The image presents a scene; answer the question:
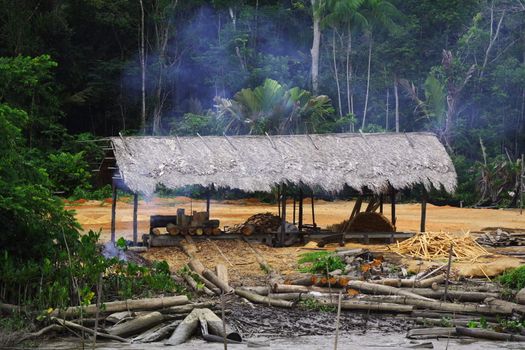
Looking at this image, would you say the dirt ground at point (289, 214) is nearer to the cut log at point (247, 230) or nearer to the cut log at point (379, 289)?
the cut log at point (247, 230)

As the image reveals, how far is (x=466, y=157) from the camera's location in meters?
34.5

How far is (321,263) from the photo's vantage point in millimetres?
14570

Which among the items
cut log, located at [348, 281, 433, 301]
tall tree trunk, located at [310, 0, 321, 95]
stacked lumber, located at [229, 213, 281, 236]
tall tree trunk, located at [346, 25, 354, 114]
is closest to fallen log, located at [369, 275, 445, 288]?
cut log, located at [348, 281, 433, 301]

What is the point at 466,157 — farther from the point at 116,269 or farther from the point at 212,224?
the point at 116,269

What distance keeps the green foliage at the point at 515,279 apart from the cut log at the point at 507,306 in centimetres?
142

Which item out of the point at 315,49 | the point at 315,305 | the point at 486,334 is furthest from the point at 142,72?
the point at 486,334

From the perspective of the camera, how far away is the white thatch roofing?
1714cm

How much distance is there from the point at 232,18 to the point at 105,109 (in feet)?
19.8

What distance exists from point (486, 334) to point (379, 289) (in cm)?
222

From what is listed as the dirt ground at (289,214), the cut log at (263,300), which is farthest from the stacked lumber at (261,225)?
the cut log at (263,300)

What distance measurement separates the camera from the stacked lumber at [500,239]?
61.1ft

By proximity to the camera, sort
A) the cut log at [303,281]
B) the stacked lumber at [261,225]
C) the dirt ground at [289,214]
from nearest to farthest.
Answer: the cut log at [303,281] → the stacked lumber at [261,225] → the dirt ground at [289,214]

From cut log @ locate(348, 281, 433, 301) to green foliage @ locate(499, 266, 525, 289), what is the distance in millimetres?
1878

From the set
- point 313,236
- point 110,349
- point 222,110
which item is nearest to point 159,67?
point 222,110
